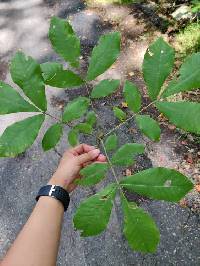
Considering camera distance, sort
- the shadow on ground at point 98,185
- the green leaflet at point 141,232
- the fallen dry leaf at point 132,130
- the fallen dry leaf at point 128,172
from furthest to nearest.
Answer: the fallen dry leaf at point 132,130, the fallen dry leaf at point 128,172, the shadow on ground at point 98,185, the green leaflet at point 141,232

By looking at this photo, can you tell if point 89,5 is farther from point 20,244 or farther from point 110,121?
point 20,244

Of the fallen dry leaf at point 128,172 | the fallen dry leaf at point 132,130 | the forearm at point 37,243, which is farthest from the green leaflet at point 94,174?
the fallen dry leaf at point 132,130

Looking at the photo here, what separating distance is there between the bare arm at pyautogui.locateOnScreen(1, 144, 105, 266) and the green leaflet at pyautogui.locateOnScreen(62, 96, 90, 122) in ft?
0.83

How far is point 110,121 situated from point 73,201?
1033 mm

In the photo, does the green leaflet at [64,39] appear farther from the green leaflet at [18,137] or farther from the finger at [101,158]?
the finger at [101,158]

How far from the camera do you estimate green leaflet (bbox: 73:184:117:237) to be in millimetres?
984

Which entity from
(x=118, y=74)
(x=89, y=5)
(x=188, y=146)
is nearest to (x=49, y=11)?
(x=89, y=5)

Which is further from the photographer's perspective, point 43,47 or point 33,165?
point 43,47

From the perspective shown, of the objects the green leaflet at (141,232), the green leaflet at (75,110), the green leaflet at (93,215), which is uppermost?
the green leaflet at (75,110)

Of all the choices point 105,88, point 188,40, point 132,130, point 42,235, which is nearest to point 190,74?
point 105,88

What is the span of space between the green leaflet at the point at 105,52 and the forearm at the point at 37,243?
0.54 m

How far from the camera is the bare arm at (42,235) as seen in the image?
3.97ft

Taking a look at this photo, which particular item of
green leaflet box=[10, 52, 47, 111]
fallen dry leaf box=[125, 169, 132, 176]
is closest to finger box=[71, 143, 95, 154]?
green leaflet box=[10, 52, 47, 111]

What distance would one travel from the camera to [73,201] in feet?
11.0
